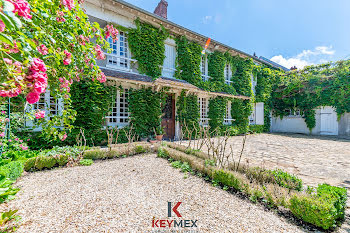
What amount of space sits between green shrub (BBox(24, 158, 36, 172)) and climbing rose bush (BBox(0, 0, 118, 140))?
2.01 m

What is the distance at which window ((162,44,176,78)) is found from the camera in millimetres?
9711

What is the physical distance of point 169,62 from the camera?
993 centimetres

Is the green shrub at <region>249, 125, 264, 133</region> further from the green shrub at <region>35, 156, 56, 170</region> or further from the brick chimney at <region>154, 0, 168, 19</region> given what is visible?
the green shrub at <region>35, 156, 56, 170</region>

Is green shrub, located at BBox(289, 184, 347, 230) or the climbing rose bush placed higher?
the climbing rose bush

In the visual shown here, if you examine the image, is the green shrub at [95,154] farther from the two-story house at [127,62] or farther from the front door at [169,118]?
the front door at [169,118]

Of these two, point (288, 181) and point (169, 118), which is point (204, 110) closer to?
point (169, 118)

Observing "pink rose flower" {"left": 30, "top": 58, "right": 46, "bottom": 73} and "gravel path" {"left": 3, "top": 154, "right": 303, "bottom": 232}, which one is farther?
"gravel path" {"left": 3, "top": 154, "right": 303, "bottom": 232}

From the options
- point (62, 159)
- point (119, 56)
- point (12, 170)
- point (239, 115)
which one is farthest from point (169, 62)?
point (12, 170)

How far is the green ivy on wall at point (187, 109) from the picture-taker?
31.7 ft

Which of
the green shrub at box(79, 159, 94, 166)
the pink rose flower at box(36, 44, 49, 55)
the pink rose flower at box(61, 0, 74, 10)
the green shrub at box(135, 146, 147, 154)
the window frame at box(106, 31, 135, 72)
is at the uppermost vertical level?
the window frame at box(106, 31, 135, 72)

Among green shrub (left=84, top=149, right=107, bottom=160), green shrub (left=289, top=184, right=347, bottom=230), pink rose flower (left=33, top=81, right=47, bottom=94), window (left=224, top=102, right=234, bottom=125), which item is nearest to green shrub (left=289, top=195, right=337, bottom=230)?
green shrub (left=289, top=184, right=347, bottom=230)

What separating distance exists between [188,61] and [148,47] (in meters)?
3.01

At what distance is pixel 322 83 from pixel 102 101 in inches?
714

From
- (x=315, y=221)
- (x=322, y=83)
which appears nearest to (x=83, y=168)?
(x=315, y=221)
